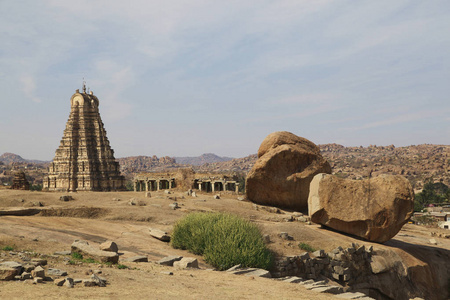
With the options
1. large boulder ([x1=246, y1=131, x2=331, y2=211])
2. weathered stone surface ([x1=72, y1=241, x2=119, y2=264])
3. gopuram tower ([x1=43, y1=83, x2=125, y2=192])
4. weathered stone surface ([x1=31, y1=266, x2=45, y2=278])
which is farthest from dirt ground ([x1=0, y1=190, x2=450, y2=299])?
gopuram tower ([x1=43, y1=83, x2=125, y2=192])

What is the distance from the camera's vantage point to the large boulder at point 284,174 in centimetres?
2742

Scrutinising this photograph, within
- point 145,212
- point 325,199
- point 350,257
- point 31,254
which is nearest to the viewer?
point 31,254

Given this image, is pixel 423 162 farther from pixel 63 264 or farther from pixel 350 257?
pixel 63 264

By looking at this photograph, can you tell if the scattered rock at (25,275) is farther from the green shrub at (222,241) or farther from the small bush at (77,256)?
the green shrub at (222,241)

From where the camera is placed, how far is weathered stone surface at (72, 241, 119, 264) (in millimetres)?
11811

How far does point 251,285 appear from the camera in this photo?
11148 millimetres

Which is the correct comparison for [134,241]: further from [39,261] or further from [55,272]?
[55,272]

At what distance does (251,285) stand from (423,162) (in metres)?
151

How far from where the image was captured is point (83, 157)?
6141 cm

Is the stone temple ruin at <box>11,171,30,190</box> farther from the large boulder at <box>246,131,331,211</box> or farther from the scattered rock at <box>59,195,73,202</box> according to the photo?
the large boulder at <box>246,131,331,211</box>

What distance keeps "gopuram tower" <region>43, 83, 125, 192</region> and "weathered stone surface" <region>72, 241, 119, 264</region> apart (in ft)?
164

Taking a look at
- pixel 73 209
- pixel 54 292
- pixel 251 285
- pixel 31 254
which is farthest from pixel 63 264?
pixel 73 209

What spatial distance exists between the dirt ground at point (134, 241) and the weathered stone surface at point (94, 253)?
54 cm

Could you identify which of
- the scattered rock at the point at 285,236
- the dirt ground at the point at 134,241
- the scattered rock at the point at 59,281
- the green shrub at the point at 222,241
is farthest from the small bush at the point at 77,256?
the scattered rock at the point at 285,236
